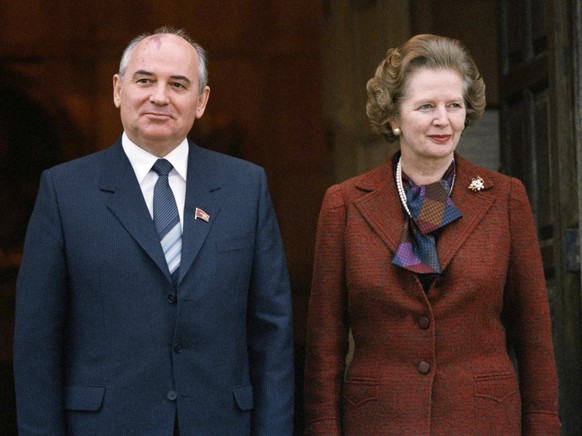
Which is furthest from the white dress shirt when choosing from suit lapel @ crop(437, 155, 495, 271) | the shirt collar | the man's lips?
suit lapel @ crop(437, 155, 495, 271)

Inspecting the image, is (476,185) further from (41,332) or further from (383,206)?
(41,332)

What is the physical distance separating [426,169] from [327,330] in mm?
592

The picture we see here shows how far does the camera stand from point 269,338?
3.46m

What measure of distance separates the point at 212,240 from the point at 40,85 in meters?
6.86

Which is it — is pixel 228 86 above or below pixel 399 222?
above

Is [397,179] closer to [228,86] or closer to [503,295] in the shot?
[503,295]

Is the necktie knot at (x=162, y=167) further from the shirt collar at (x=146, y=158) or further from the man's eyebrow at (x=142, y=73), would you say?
the man's eyebrow at (x=142, y=73)

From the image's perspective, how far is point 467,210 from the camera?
362 cm

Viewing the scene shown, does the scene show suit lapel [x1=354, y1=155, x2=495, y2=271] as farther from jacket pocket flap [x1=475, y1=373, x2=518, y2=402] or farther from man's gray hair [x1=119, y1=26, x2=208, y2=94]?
man's gray hair [x1=119, y1=26, x2=208, y2=94]

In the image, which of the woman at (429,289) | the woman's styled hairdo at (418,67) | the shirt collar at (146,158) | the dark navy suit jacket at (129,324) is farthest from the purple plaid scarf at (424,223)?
the shirt collar at (146,158)

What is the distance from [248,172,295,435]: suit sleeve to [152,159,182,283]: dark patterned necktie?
0.83 ft

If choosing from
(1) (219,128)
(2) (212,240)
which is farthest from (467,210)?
(1) (219,128)

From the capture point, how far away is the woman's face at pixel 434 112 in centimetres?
355

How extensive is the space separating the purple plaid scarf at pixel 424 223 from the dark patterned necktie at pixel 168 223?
0.67 m
